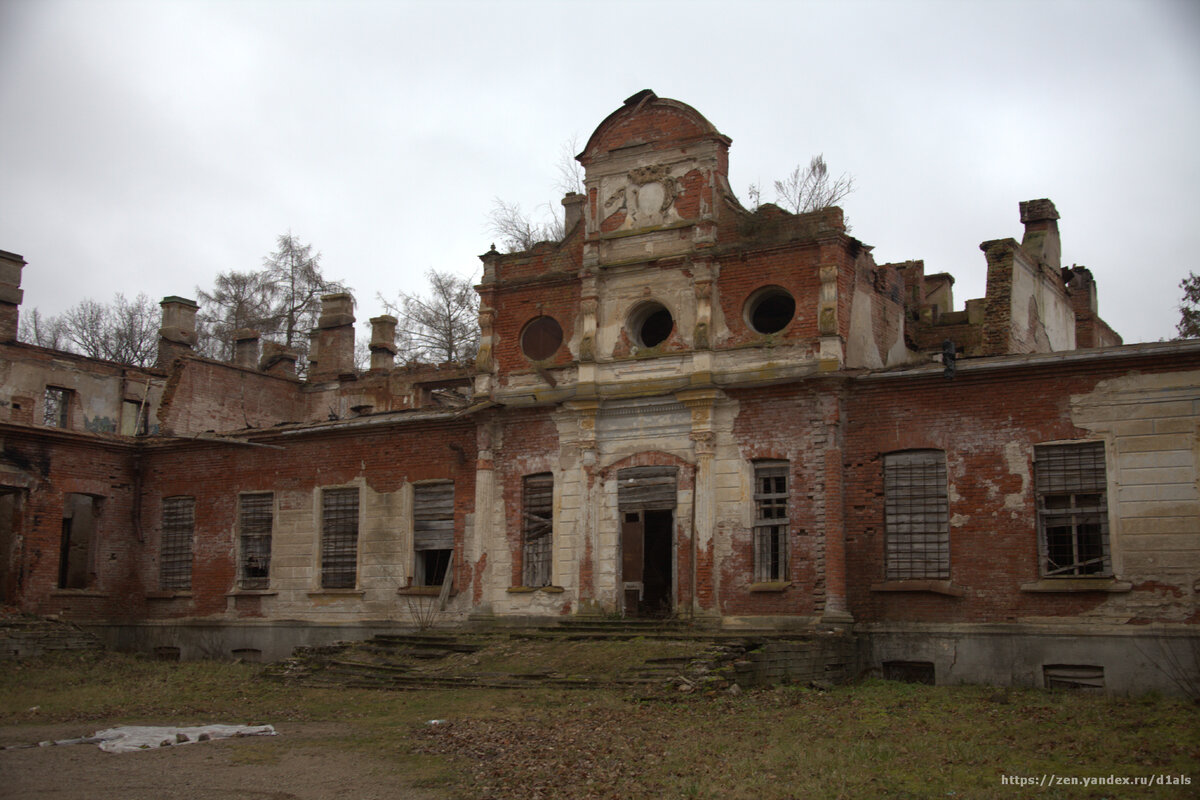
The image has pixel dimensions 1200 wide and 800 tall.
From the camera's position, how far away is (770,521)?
66.6 feet

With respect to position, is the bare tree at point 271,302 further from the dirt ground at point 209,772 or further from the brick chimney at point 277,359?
the dirt ground at point 209,772

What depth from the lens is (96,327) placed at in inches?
1759

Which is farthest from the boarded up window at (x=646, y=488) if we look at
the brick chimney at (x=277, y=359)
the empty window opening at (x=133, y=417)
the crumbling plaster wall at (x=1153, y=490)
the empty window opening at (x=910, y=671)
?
the empty window opening at (x=133, y=417)

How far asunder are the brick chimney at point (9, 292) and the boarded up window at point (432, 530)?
11.6m

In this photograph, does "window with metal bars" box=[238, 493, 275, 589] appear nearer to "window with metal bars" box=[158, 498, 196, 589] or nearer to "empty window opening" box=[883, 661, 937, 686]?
"window with metal bars" box=[158, 498, 196, 589]

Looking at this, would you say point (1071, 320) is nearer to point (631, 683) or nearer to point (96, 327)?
point (631, 683)

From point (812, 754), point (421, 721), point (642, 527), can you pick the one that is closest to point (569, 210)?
point (642, 527)

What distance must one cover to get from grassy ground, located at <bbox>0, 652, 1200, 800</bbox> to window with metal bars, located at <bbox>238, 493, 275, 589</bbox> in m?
6.40

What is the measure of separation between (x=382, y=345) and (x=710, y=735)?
20106mm

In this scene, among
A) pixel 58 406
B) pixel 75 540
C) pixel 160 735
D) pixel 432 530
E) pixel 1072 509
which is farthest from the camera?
pixel 58 406

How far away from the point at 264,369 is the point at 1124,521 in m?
22.3

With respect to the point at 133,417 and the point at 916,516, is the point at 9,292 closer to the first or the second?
the point at 133,417

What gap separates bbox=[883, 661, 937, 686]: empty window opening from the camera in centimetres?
1894

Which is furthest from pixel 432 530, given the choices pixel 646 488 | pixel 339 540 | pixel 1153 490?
pixel 1153 490
